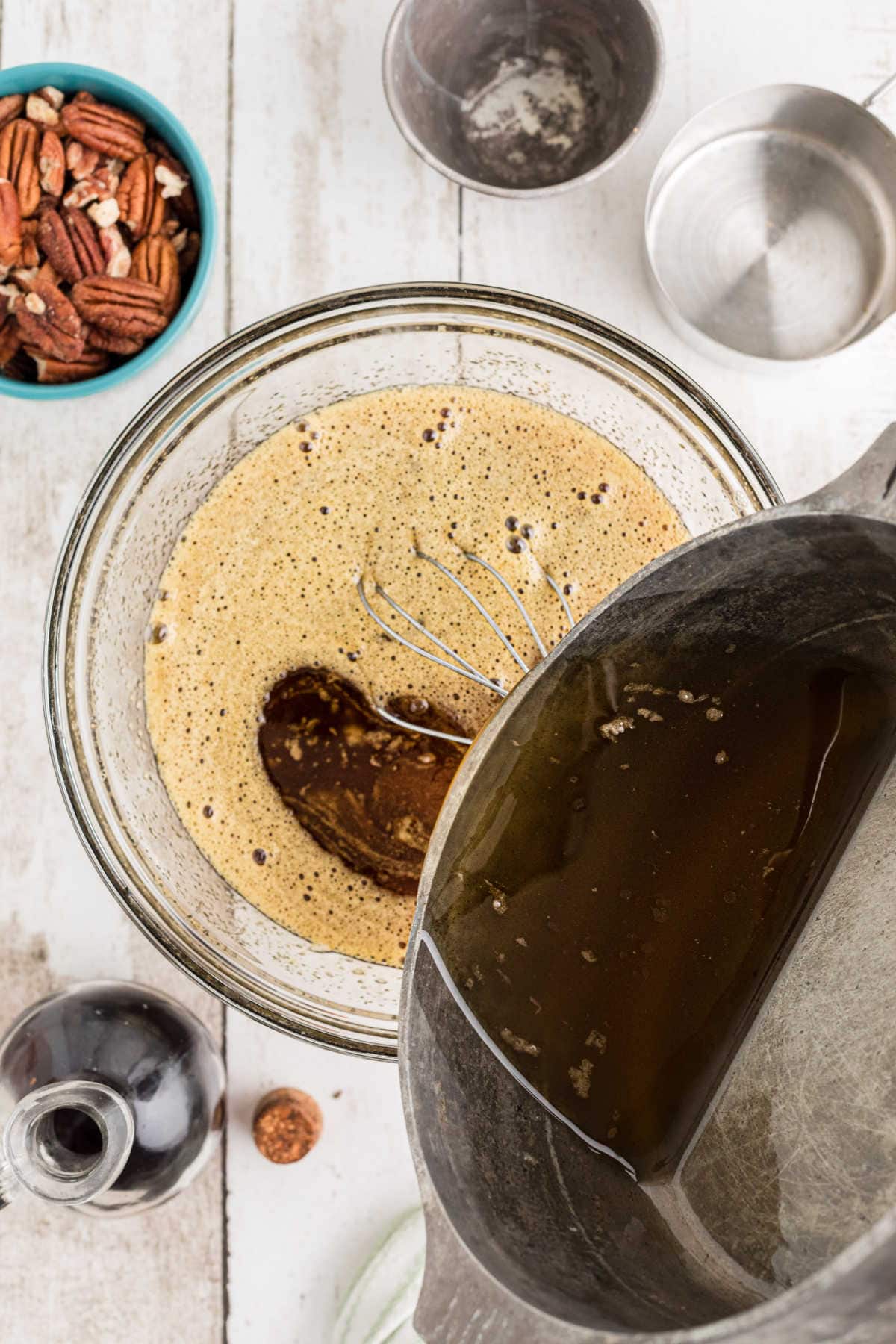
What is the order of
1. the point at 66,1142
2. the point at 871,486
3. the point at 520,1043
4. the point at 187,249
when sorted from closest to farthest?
the point at 871,486, the point at 520,1043, the point at 66,1142, the point at 187,249

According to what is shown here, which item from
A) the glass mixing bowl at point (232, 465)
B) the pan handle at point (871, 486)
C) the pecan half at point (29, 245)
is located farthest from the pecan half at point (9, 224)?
the pan handle at point (871, 486)

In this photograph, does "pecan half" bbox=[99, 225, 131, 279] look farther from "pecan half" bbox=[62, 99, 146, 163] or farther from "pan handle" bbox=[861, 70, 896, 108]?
"pan handle" bbox=[861, 70, 896, 108]

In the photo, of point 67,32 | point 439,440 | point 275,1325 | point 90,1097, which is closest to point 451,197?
point 439,440

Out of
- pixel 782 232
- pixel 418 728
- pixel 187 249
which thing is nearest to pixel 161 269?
pixel 187 249

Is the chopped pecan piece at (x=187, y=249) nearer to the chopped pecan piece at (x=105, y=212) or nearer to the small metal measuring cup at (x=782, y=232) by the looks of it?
the chopped pecan piece at (x=105, y=212)

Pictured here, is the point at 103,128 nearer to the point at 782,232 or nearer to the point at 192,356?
the point at 192,356

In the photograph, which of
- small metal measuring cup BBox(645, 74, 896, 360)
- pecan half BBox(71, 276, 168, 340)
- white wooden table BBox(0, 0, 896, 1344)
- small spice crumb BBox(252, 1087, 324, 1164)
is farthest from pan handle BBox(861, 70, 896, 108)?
small spice crumb BBox(252, 1087, 324, 1164)
